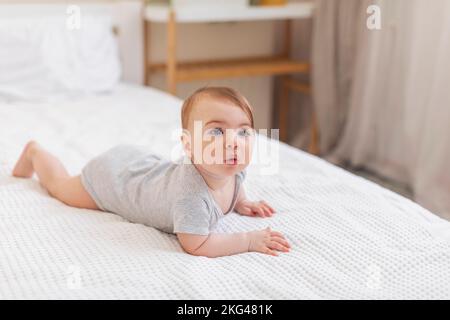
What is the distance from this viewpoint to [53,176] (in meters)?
1.50

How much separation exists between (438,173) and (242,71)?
0.98 metres

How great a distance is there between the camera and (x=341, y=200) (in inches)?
56.4

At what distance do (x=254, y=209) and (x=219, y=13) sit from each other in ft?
5.02

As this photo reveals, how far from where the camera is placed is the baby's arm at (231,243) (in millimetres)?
1165

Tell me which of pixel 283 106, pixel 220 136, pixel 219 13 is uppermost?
pixel 219 13

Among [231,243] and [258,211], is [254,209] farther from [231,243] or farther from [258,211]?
[231,243]

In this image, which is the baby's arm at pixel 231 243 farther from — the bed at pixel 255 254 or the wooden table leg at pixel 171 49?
the wooden table leg at pixel 171 49

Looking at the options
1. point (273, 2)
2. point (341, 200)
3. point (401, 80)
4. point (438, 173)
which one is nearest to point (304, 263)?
point (341, 200)

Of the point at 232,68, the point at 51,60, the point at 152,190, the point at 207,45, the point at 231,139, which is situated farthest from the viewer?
the point at 207,45

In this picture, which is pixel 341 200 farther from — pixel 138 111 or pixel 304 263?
pixel 138 111

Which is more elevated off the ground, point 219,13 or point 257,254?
point 219,13


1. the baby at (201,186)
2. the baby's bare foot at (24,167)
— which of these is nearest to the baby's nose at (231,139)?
the baby at (201,186)

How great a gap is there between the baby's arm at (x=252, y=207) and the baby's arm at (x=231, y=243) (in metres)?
0.16

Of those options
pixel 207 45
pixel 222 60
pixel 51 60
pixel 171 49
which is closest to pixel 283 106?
pixel 222 60
